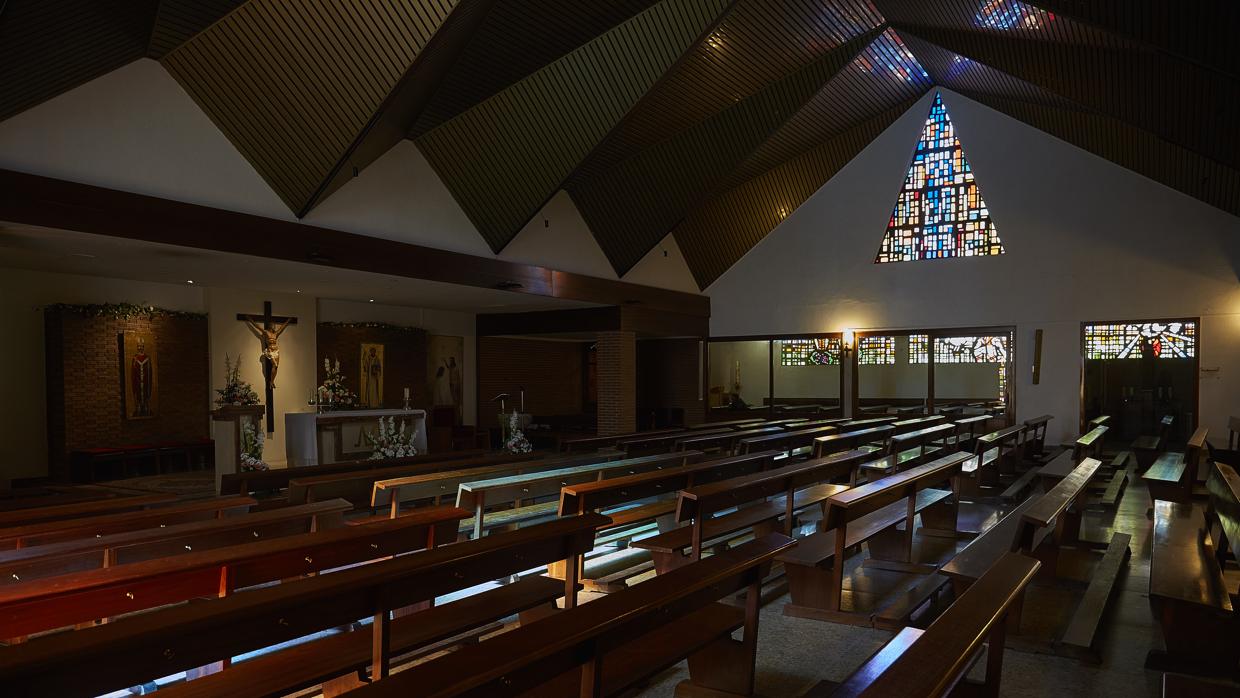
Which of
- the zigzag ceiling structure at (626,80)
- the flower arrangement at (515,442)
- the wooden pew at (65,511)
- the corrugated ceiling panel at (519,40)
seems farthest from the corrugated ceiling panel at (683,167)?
the wooden pew at (65,511)

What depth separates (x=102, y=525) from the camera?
3.93 m

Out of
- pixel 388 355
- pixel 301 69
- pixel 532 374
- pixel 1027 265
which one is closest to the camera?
pixel 301 69

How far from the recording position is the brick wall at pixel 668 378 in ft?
52.1

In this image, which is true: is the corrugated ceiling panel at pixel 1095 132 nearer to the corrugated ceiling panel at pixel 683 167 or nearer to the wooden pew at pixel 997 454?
the corrugated ceiling panel at pixel 683 167

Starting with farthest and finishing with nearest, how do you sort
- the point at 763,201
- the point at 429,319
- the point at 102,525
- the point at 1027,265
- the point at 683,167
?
the point at 429,319
the point at 763,201
the point at 1027,265
the point at 683,167
the point at 102,525

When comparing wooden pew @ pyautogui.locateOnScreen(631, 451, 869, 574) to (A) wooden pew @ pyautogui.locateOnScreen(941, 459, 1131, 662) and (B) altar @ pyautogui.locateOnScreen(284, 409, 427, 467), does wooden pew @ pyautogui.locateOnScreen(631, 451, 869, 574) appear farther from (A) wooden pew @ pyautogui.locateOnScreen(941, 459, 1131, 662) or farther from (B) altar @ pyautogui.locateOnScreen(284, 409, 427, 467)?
(B) altar @ pyautogui.locateOnScreen(284, 409, 427, 467)

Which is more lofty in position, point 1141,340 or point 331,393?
point 1141,340

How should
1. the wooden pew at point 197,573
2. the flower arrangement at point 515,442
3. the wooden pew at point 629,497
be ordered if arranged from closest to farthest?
1. the wooden pew at point 197,573
2. the wooden pew at point 629,497
3. the flower arrangement at point 515,442

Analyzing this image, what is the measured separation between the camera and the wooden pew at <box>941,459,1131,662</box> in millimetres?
3098

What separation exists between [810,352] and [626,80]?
9.51 metres

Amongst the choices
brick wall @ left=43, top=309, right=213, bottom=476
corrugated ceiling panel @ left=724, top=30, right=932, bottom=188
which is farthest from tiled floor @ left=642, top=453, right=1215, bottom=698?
brick wall @ left=43, top=309, right=213, bottom=476

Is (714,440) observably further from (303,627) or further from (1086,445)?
(303,627)

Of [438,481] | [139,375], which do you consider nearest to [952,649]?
[438,481]

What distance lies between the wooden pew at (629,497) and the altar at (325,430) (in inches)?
209
